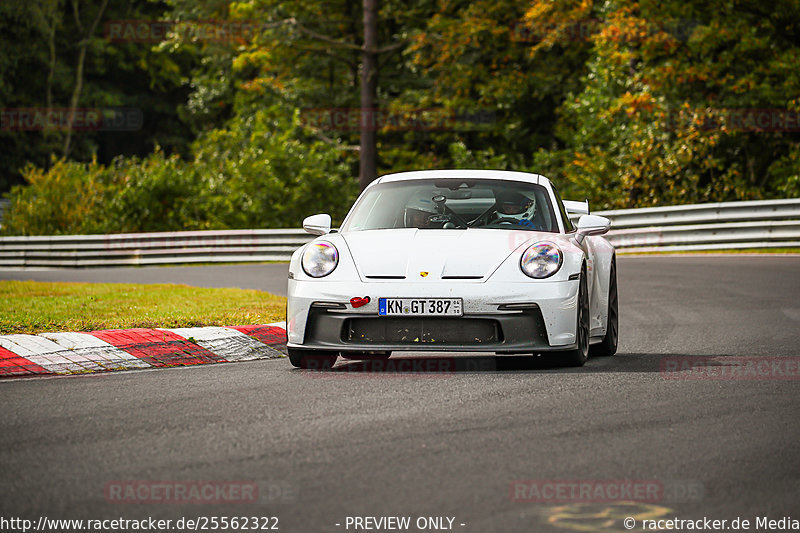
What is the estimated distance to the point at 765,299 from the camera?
14039 mm

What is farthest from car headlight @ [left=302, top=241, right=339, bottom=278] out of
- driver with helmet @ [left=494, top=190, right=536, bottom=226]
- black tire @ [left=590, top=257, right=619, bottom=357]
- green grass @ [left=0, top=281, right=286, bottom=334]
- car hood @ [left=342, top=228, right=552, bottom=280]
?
green grass @ [left=0, top=281, right=286, bottom=334]

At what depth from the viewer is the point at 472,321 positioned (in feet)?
26.8

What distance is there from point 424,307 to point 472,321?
33 cm

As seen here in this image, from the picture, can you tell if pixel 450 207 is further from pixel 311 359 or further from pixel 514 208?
pixel 311 359

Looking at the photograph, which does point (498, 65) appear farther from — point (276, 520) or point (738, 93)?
point (276, 520)

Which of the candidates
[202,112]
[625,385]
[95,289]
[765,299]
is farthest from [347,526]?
[202,112]

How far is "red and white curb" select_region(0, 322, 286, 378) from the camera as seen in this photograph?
873cm

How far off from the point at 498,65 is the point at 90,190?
12501 millimetres

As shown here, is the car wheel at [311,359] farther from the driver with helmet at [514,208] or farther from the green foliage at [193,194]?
the green foliage at [193,194]

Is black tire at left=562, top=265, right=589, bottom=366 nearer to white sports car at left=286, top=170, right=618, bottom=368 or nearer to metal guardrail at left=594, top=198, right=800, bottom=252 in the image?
white sports car at left=286, top=170, right=618, bottom=368

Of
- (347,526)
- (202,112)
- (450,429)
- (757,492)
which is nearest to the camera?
(347,526)

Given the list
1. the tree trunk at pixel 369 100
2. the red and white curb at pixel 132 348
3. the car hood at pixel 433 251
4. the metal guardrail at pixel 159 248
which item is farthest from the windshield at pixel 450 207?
the tree trunk at pixel 369 100

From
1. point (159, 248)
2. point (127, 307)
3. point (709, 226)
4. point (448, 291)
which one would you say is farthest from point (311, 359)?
point (159, 248)

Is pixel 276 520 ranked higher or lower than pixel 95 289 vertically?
higher
